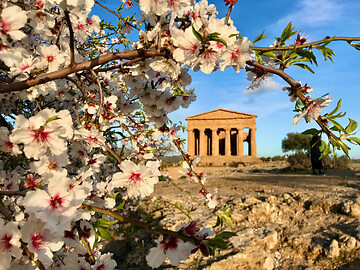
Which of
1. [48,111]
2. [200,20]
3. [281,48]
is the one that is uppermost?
[200,20]

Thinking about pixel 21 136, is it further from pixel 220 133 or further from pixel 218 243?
pixel 220 133

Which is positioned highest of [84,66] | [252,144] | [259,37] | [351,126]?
[252,144]

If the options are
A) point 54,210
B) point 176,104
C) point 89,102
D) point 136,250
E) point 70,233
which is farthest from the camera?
point 136,250

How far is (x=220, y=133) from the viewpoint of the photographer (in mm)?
40625

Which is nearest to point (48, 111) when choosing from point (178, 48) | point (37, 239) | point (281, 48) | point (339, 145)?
point (37, 239)

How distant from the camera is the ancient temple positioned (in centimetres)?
3553

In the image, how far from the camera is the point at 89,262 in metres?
1.69

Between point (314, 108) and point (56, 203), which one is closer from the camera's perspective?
point (56, 203)

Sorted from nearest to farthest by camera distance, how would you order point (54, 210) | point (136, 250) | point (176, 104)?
point (54, 210) < point (176, 104) < point (136, 250)

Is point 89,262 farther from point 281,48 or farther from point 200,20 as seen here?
point 281,48

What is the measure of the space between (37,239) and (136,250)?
490 centimetres

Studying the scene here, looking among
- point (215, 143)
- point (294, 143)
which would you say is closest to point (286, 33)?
point (215, 143)

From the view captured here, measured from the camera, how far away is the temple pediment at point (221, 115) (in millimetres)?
36497

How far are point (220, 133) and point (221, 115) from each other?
407cm
